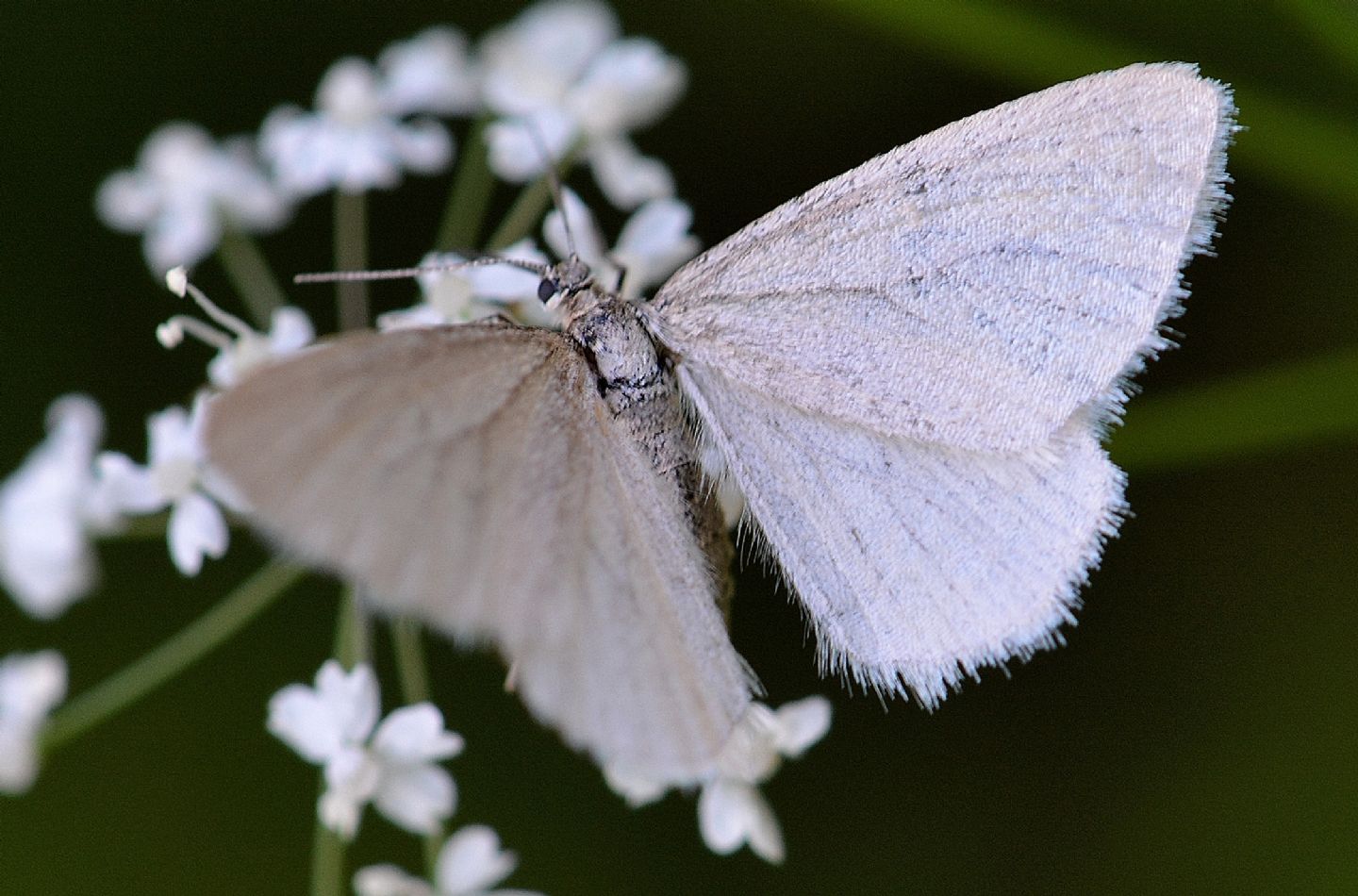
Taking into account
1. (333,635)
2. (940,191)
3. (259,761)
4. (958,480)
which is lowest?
(259,761)

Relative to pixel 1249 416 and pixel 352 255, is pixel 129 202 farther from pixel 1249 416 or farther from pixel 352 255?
pixel 1249 416

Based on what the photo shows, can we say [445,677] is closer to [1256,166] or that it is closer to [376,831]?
[376,831]

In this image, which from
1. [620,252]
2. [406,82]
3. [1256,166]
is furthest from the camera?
[406,82]

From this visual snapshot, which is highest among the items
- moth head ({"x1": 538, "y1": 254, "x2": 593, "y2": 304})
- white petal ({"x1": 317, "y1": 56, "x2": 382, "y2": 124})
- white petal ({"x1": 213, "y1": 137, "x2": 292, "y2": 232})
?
white petal ({"x1": 317, "y1": 56, "x2": 382, "y2": 124})

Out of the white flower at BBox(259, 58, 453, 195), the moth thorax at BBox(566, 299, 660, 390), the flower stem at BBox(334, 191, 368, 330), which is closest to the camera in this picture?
the moth thorax at BBox(566, 299, 660, 390)

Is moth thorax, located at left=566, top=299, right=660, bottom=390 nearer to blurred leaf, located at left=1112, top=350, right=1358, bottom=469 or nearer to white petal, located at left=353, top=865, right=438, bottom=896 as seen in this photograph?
white petal, located at left=353, top=865, right=438, bottom=896

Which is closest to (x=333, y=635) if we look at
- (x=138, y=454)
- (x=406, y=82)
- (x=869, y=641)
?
(x=138, y=454)

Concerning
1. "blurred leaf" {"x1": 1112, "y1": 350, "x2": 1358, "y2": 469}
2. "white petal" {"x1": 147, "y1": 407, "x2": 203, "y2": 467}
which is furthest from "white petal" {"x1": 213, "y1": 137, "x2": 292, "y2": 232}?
"blurred leaf" {"x1": 1112, "y1": 350, "x2": 1358, "y2": 469}
